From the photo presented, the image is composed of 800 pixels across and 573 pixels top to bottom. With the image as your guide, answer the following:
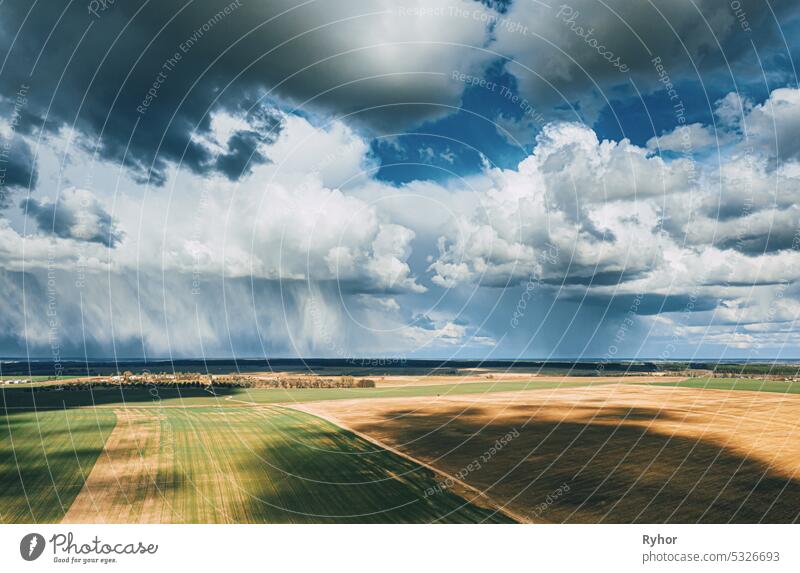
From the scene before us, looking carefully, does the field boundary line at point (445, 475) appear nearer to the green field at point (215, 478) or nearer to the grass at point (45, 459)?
the green field at point (215, 478)

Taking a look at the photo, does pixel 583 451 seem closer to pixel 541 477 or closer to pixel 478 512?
pixel 541 477

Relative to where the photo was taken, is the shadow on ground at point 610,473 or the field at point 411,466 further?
the field at point 411,466

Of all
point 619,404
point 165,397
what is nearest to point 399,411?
point 619,404

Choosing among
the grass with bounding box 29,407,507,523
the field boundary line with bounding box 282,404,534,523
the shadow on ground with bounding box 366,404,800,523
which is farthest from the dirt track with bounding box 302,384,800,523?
the grass with bounding box 29,407,507,523

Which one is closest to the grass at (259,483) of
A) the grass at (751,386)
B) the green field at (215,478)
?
the green field at (215,478)

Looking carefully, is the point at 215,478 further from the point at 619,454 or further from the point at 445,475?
the point at 619,454

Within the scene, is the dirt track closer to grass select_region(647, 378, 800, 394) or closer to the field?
the field
